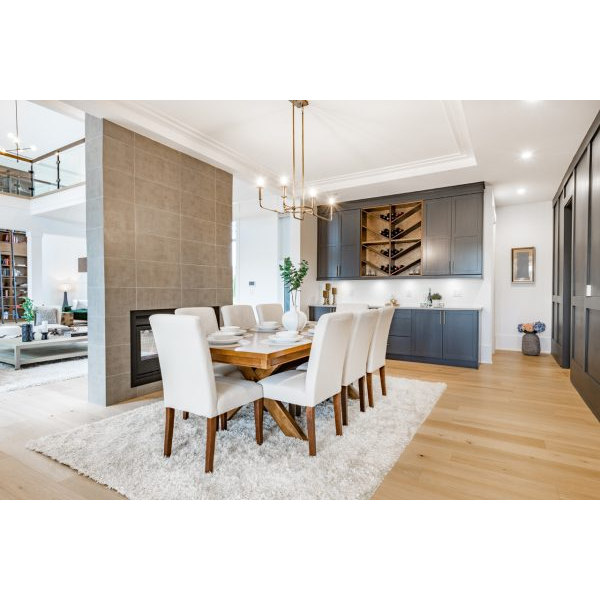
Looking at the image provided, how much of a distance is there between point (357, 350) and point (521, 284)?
16.0ft

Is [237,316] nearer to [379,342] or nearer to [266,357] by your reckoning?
[379,342]

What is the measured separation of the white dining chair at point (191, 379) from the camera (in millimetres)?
1971

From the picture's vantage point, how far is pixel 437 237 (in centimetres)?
532

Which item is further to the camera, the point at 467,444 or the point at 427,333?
the point at 427,333

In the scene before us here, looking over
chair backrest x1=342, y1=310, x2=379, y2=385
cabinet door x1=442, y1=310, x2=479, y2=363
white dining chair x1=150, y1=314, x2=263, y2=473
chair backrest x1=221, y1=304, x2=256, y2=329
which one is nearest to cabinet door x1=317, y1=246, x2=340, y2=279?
cabinet door x1=442, y1=310, x2=479, y2=363

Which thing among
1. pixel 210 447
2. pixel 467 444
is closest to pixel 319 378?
pixel 210 447

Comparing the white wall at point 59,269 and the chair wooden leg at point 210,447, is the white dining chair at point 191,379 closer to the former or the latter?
the chair wooden leg at point 210,447

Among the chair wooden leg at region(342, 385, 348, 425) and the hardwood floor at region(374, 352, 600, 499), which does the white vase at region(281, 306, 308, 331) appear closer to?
the chair wooden leg at region(342, 385, 348, 425)

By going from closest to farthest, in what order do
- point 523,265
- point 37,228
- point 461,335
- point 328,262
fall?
point 461,335 → point 523,265 → point 328,262 → point 37,228

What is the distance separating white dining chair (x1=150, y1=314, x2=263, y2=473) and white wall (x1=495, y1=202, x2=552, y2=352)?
5690 mm

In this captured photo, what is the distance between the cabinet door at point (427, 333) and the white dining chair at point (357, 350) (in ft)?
8.06

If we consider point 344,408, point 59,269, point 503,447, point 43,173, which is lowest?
point 503,447
